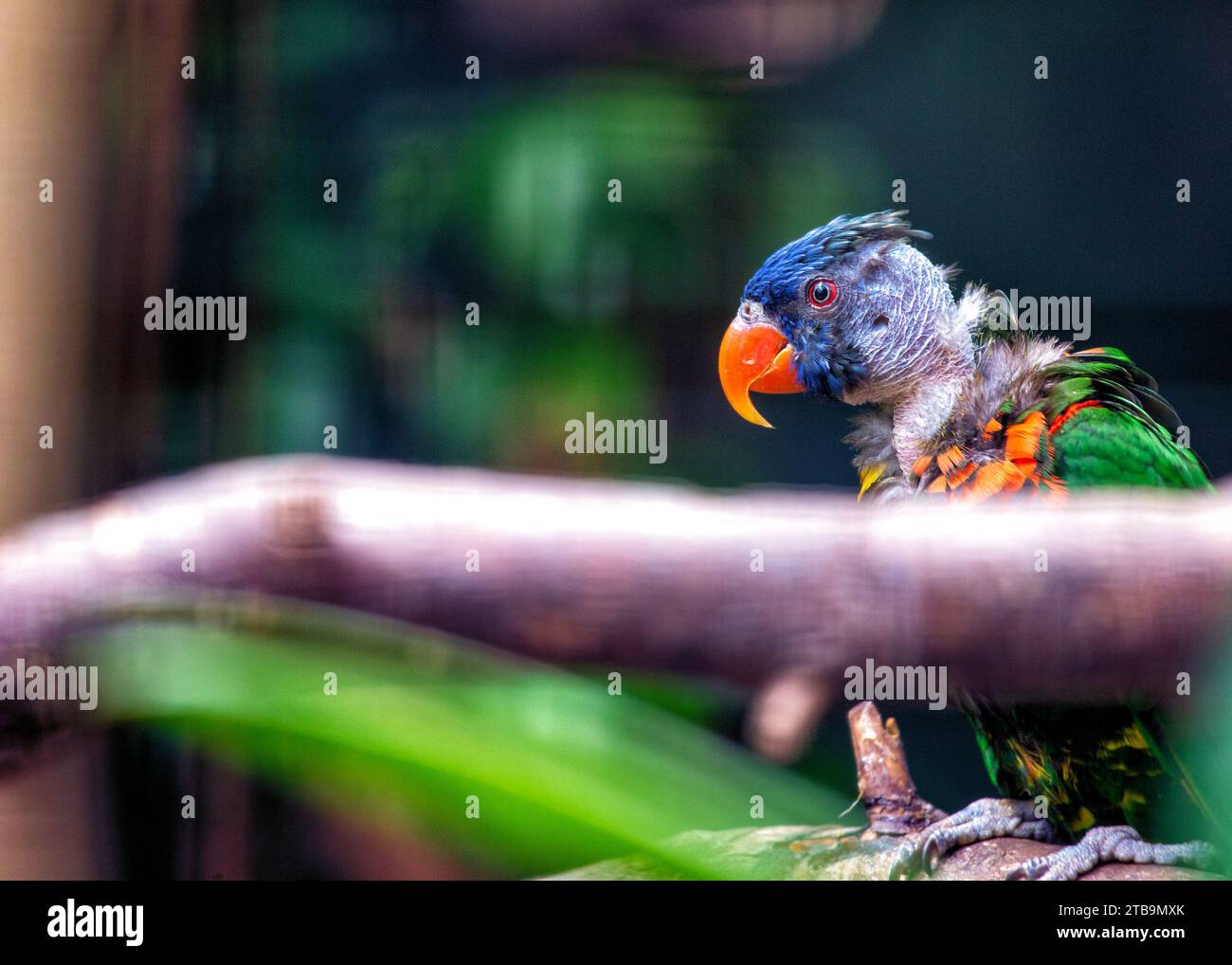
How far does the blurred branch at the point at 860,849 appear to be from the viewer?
1605 millimetres

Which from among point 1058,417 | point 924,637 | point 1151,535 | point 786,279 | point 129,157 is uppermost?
point 129,157

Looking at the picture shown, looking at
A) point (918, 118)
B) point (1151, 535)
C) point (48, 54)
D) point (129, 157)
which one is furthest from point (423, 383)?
point (1151, 535)

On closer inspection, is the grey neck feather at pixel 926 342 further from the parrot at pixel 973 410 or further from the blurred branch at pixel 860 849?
the blurred branch at pixel 860 849

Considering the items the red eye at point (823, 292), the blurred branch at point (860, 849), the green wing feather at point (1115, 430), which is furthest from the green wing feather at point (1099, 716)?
the red eye at point (823, 292)

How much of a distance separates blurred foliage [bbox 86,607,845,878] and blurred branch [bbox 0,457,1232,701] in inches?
10.3

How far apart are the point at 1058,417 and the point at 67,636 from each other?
1461 millimetres

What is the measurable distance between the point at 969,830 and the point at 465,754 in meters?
0.80

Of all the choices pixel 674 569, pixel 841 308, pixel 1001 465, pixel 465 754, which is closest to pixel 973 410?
pixel 1001 465

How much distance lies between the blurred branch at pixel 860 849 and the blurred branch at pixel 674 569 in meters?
0.33

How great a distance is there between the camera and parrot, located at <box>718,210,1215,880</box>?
5.16 feet

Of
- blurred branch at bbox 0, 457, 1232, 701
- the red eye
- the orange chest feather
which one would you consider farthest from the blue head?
blurred branch at bbox 0, 457, 1232, 701

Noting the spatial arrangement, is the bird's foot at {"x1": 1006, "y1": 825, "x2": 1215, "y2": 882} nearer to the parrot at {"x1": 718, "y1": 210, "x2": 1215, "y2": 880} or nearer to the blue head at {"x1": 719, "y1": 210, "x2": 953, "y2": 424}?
the parrot at {"x1": 718, "y1": 210, "x2": 1215, "y2": 880}

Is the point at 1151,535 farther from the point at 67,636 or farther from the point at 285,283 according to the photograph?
the point at 67,636
